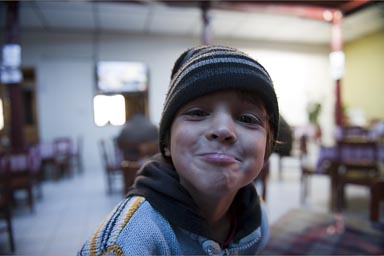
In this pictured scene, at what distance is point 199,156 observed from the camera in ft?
1.33

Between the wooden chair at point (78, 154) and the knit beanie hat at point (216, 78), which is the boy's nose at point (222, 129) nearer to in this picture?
the knit beanie hat at point (216, 78)

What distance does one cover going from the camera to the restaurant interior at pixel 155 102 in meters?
2.56

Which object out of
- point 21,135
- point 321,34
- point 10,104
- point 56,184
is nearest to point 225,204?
point 10,104

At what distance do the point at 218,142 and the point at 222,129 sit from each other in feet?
0.07

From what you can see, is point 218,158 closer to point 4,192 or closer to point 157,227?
point 157,227

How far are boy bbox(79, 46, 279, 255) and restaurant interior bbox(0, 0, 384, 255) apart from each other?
0.79m

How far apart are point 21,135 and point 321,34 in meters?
6.62

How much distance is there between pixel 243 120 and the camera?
0.42 m

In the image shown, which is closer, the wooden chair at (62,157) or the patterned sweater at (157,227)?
the patterned sweater at (157,227)

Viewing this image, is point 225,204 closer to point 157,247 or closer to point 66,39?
point 157,247

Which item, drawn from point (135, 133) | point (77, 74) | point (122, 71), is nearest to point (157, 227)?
point (135, 133)

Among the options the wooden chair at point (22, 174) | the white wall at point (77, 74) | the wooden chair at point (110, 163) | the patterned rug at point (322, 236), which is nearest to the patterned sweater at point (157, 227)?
the patterned rug at point (322, 236)

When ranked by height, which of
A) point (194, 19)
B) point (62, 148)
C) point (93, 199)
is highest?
point (194, 19)

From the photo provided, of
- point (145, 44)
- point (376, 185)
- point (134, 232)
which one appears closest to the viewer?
point (134, 232)
